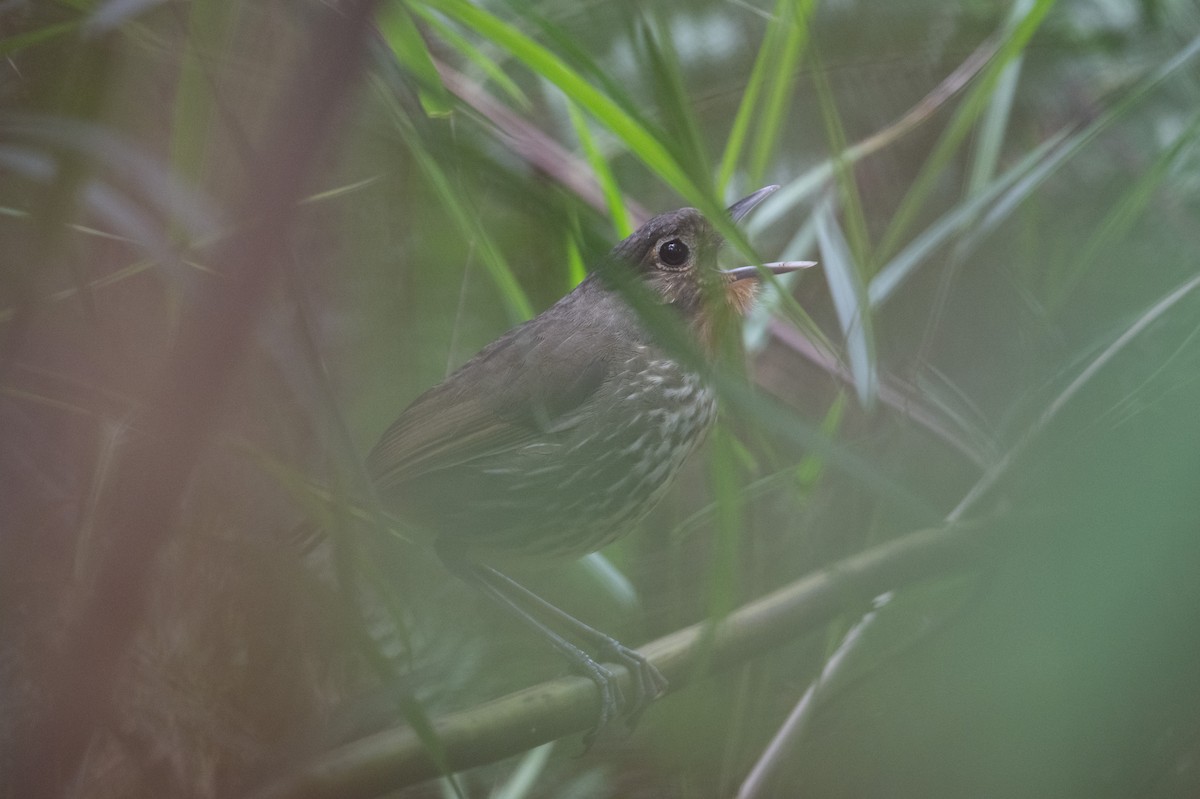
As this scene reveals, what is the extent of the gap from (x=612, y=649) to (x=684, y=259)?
49cm

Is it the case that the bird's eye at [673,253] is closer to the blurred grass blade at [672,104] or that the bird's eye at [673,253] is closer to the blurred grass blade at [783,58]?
the blurred grass blade at [783,58]

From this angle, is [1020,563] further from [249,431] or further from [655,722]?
[249,431]

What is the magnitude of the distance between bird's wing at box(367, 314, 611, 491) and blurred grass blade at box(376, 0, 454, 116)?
0.36m

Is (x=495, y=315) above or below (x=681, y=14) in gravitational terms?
below

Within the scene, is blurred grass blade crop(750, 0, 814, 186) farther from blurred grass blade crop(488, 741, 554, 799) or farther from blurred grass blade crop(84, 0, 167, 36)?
blurred grass blade crop(488, 741, 554, 799)

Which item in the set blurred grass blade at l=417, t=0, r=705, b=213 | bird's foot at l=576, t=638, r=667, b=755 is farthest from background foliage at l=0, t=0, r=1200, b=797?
bird's foot at l=576, t=638, r=667, b=755

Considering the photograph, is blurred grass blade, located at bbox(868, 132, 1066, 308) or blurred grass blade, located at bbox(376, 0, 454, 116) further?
blurred grass blade, located at bbox(868, 132, 1066, 308)

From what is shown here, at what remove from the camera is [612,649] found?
1273 millimetres

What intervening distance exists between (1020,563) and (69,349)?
43.7 inches

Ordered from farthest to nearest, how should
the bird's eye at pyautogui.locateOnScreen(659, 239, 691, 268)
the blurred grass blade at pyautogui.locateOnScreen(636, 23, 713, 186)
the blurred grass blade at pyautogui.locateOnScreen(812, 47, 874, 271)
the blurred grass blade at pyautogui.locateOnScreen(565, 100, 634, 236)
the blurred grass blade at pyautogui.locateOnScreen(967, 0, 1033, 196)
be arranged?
the blurred grass blade at pyautogui.locateOnScreen(967, 0, 1033, 196)
the bird's eye at pyautogui.locateOnScreen(659, 239, 691, 268)
the blurred grass blade at pyautogui.locateOnScreen(565, 100, 634, 236)
the blurred grass blade at pyautogui.locateOnScreen(812, 47, 874, 271)
the blurred grass blade at pyautogui.locateOnScreen(636, 23, 713, 186)

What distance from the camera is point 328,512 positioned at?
2.89ft

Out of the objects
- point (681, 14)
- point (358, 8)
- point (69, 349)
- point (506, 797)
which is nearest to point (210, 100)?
point (69, 349)

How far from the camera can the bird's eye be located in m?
1.26

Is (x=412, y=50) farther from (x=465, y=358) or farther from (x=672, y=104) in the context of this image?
(x=465, y=358)
